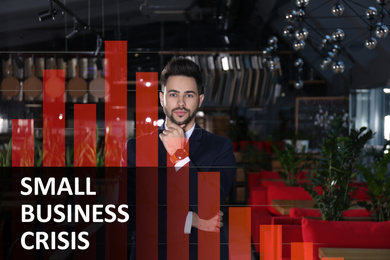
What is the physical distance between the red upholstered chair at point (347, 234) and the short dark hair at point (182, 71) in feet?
3.89

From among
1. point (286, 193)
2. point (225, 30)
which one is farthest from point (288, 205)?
point (225, 30)

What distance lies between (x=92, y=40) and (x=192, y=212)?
4.36 m

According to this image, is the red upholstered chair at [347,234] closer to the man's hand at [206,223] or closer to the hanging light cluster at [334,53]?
the man's hand at [206,223]

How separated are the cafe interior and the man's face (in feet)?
0.76

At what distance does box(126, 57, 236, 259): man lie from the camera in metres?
1.73

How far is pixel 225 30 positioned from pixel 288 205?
4527 mm

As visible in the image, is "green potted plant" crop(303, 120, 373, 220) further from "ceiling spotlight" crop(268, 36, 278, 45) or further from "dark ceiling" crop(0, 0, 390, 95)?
"ceiling spotlight" crop(268, 36, 278, 45)

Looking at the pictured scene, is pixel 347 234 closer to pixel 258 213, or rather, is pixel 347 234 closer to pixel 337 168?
pixel 337 168

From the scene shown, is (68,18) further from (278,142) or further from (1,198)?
(278,142)

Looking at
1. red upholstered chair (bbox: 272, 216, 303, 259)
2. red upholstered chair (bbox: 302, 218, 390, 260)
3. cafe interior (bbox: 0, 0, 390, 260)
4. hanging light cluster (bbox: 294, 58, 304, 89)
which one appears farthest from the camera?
hanging light cluster (bbox: 294, 58, 304, 89)

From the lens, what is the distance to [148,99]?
2.65 meters

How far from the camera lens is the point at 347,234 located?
2523mm

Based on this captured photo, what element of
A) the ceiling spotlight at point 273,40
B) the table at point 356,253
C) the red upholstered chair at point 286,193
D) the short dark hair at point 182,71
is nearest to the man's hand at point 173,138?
the short dark hair at point 182,71

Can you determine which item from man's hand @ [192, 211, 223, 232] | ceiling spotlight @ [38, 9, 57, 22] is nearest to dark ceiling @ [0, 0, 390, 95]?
ceiling spotlight @ [38, 9, 57, 22]
